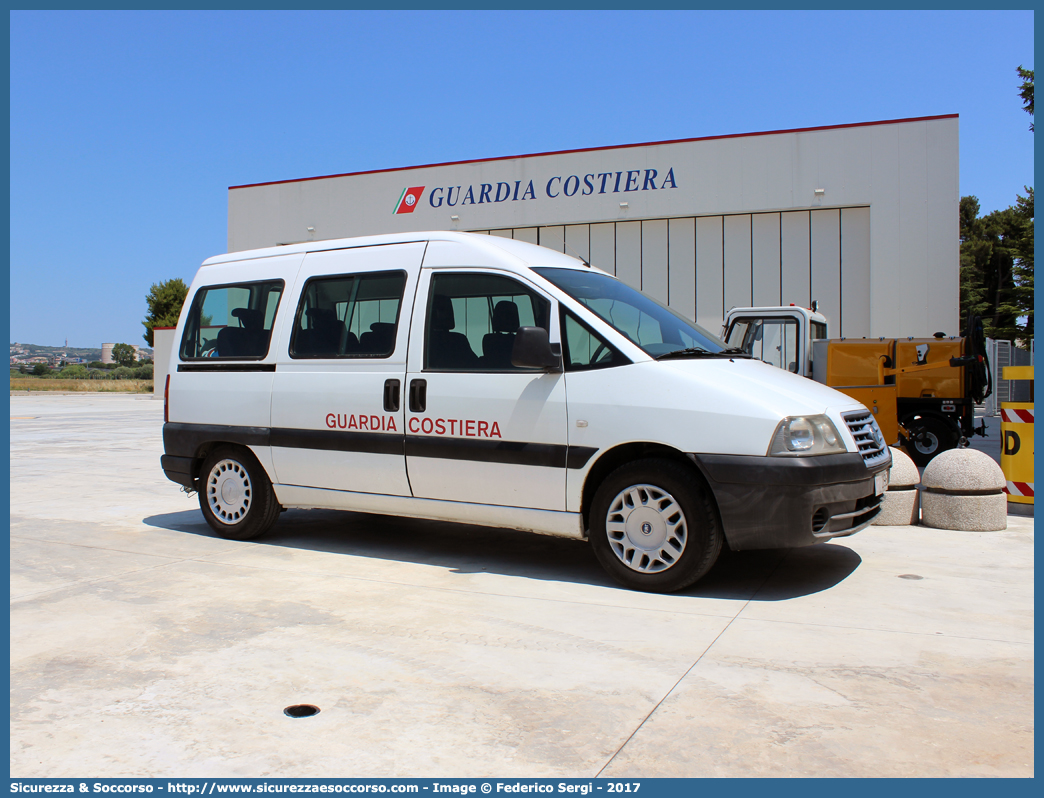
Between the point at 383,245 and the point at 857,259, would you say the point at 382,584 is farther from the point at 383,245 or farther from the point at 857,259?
the point at 857,259

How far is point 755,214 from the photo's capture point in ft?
68.5

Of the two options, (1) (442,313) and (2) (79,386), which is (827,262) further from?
(2) (79,386)

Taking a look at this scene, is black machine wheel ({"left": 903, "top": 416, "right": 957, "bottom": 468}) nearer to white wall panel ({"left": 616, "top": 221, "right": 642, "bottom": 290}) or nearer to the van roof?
the van roof

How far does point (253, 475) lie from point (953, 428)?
10606 millimetres

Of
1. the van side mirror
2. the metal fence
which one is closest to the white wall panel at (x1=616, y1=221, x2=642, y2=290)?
the metal fence

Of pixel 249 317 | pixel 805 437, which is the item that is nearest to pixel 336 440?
pixel 249 317

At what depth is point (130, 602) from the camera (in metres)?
4.83

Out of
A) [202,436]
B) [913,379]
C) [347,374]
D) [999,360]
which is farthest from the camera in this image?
[999,360]

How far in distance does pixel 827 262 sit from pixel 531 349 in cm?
1687

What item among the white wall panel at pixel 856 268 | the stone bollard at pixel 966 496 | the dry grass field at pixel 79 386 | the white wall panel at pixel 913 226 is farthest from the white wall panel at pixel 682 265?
the dry grass field at pixel 79 386

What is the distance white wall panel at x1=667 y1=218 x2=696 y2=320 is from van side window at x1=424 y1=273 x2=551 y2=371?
16.2 metres

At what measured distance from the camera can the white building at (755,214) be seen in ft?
63.3

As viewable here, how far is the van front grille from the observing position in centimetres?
509
